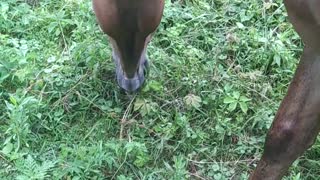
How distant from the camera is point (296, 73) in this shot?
152 centimetres

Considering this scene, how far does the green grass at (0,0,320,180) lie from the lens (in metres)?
2.10

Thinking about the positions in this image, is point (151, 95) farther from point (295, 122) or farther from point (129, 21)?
point (295, 122)

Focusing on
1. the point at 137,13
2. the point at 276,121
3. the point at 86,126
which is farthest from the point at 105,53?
the point at 276,121

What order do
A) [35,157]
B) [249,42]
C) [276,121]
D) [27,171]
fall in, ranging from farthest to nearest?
[249,42]
[35,157]
[27,171]
[276,121]

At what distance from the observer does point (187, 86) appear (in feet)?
7.75

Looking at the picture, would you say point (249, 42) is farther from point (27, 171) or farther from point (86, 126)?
point (27, 171)

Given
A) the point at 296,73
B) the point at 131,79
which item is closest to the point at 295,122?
the point at 296,73

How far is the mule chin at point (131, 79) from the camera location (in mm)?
2225

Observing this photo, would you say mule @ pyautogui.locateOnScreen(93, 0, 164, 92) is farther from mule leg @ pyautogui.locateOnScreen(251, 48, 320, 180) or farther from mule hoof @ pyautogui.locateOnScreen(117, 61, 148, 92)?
mule leg @ pyautogui.locateOnScreen(251, 48, 320, 180)

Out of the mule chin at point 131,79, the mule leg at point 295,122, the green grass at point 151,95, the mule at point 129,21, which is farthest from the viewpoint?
the mule chin at point 131,79

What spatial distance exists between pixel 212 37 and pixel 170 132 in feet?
1.76

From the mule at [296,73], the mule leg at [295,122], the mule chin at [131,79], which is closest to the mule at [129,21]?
the mule at [296,73]

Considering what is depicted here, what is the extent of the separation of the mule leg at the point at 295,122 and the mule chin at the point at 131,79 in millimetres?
630

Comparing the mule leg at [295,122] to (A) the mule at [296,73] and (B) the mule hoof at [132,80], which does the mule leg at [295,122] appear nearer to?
(A) the mule at [296,73]
